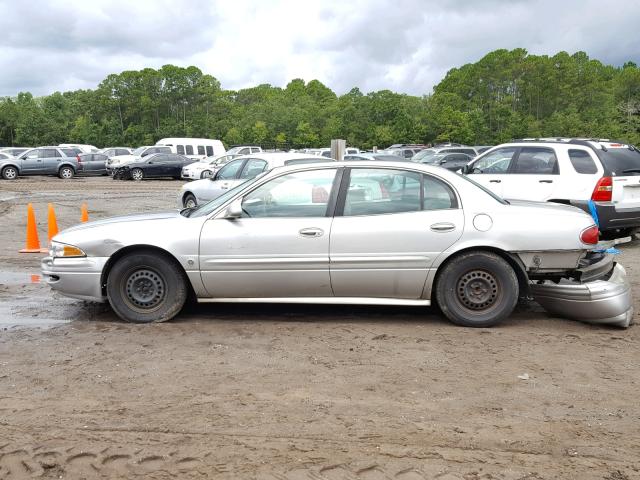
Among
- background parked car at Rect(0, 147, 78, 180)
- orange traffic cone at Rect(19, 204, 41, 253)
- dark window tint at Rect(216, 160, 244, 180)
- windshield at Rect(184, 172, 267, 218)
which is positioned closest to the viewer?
windshield at Rect(184, 172, 267, 218)

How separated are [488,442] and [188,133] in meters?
84.7

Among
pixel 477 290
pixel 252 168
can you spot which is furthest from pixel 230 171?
pixel 477 290

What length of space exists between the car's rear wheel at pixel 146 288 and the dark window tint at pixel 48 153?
29850 millimetres

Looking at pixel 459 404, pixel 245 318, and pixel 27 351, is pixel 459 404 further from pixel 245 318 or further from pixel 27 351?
pixel 27 351

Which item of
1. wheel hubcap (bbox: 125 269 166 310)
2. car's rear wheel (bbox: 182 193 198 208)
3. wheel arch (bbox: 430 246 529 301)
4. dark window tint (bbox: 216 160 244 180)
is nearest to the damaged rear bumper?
wheel arch (bbox: 430 246 529 301)

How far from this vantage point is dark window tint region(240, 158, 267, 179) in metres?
13.7

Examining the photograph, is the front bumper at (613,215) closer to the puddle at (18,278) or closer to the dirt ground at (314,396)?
the dirt ground at (314,396)

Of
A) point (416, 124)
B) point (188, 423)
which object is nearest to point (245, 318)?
point (188, 423)

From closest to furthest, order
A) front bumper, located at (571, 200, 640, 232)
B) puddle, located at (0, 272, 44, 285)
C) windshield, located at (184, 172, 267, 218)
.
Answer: windshield, located at (184, 172, 267, 218)
puddle, located at (0, 272, 44, 285)
front bumper, located at (571, 200, 640, 232)

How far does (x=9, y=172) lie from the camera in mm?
32281

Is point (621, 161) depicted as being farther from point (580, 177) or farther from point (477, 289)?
point (477, 289)

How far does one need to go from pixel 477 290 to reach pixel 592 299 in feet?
3.33

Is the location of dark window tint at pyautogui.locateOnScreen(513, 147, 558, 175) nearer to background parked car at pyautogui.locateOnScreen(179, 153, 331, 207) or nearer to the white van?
background parked car at pyautogui.locateOnScreen(179, 153, 331, 207)

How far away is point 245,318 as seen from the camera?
645 centimetres
